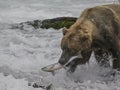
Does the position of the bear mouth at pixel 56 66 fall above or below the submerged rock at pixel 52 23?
above

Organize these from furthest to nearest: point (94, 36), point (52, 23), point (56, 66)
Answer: point (52, 23)
point (94, 36)
point (56, 66)

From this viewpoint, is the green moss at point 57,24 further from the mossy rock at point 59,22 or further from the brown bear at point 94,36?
the brown bear at point 94,36

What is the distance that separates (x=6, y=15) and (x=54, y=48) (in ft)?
25.7

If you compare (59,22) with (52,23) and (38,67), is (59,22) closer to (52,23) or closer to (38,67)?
(52,23)

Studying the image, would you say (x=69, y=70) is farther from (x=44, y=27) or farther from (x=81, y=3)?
(x=81, y=3)

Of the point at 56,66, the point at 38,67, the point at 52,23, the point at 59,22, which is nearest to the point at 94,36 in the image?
the point at 56,66

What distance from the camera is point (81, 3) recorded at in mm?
20969

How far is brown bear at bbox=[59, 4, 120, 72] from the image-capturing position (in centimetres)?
611

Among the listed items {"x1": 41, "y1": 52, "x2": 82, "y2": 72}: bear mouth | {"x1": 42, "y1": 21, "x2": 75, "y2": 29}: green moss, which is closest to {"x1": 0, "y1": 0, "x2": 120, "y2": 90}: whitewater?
{"x1": 42, "y1": 21, "x2": 75, "y2": 29}: green moss

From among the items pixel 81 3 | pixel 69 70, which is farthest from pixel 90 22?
pixel 81 3

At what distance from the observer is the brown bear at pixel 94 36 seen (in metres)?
6.11

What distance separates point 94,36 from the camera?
6598 mm


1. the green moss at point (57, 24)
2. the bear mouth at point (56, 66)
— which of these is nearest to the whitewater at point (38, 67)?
the green moss at point (57, 24)

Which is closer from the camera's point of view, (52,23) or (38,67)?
(38,67)
